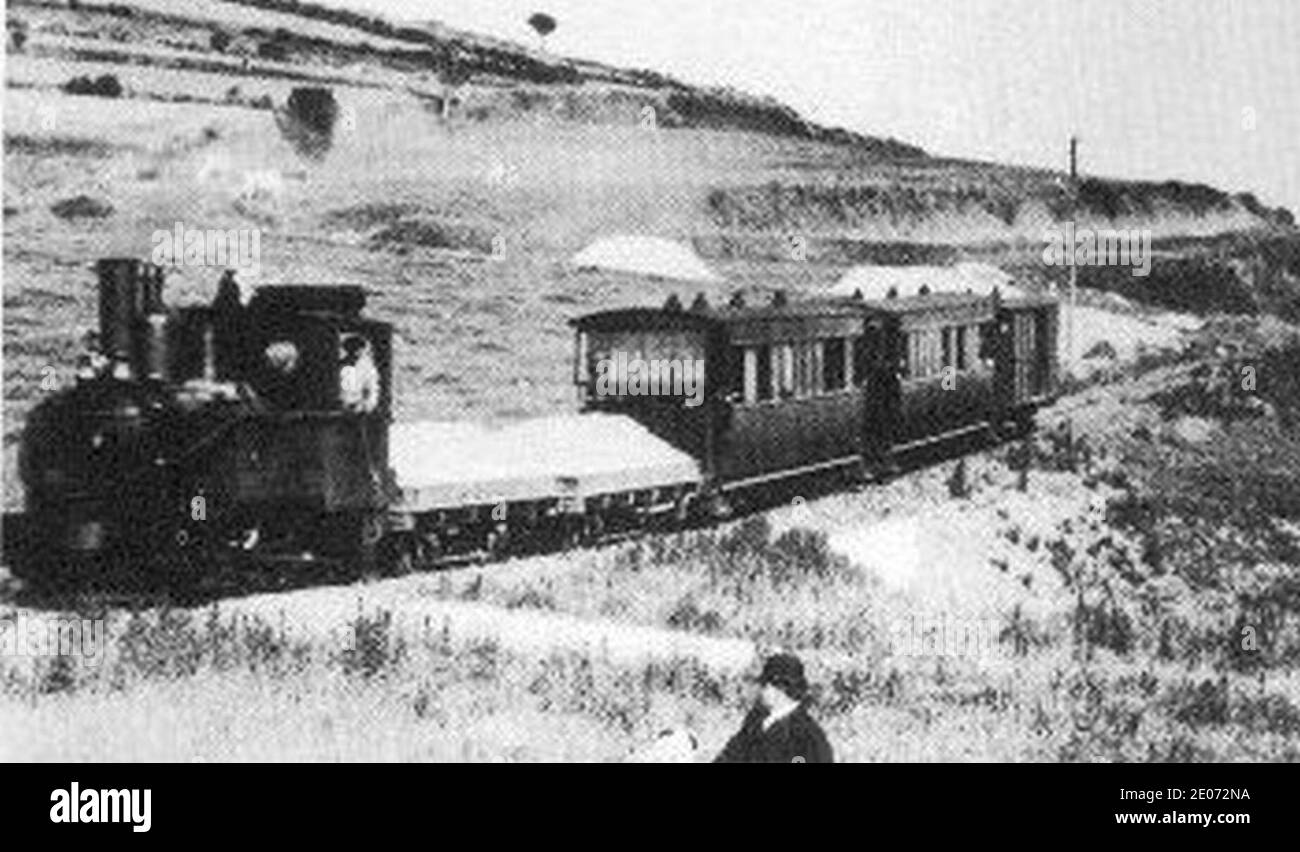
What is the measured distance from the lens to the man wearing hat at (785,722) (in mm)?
8242

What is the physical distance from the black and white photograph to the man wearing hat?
19mm

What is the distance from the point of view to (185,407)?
12.1 m

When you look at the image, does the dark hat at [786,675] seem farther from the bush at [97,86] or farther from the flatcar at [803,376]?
the bush at [97,86]

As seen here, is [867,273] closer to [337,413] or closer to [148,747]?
[337,413]

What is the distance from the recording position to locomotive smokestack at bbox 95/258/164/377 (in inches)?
471

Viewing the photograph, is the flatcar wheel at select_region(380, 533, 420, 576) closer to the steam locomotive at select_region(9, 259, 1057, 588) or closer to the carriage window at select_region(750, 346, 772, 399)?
the steam locomotive at select_region(9, 259, 1057, 588)

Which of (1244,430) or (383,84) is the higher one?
(383,84)

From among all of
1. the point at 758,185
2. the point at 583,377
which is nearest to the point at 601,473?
the point at 583,377

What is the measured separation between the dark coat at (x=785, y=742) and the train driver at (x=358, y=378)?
530 cm

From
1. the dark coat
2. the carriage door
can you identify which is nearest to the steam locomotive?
the carriage door

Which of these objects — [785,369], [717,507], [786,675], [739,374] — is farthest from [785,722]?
[785,369]

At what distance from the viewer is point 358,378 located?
13.1 meters

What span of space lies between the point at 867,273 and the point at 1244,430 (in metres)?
5.87
